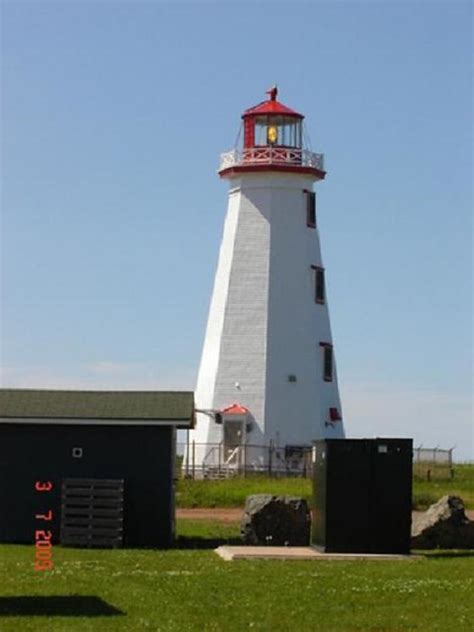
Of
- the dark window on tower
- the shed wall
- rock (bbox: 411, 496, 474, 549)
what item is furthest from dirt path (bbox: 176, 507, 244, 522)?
the dark window on tower

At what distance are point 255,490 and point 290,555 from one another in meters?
19.5

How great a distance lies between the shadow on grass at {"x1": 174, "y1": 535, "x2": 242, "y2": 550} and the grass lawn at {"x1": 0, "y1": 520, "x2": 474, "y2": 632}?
400 cm

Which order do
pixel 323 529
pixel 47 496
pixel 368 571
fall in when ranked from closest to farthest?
pixel 368 571 < pixel 323 529 < pixel 47 496

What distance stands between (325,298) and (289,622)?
41601 millimetres

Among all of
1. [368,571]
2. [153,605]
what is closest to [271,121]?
[368,571]

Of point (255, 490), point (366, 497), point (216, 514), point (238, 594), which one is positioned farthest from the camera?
point (255, 490)

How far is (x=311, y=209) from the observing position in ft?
194

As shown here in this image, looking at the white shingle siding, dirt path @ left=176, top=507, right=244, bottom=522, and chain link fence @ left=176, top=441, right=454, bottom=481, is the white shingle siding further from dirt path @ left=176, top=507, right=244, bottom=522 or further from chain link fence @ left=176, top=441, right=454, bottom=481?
dirt path @ left=176, top=507, right=244, bottom=522

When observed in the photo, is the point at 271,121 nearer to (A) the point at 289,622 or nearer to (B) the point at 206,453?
(B) the point at 206,453

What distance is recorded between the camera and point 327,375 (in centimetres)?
5878

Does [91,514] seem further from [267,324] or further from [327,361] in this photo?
[327,361]

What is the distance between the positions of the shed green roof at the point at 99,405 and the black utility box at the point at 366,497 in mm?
4021

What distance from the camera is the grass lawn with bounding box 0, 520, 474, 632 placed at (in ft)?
58.3

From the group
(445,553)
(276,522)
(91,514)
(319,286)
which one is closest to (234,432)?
(319,286)
